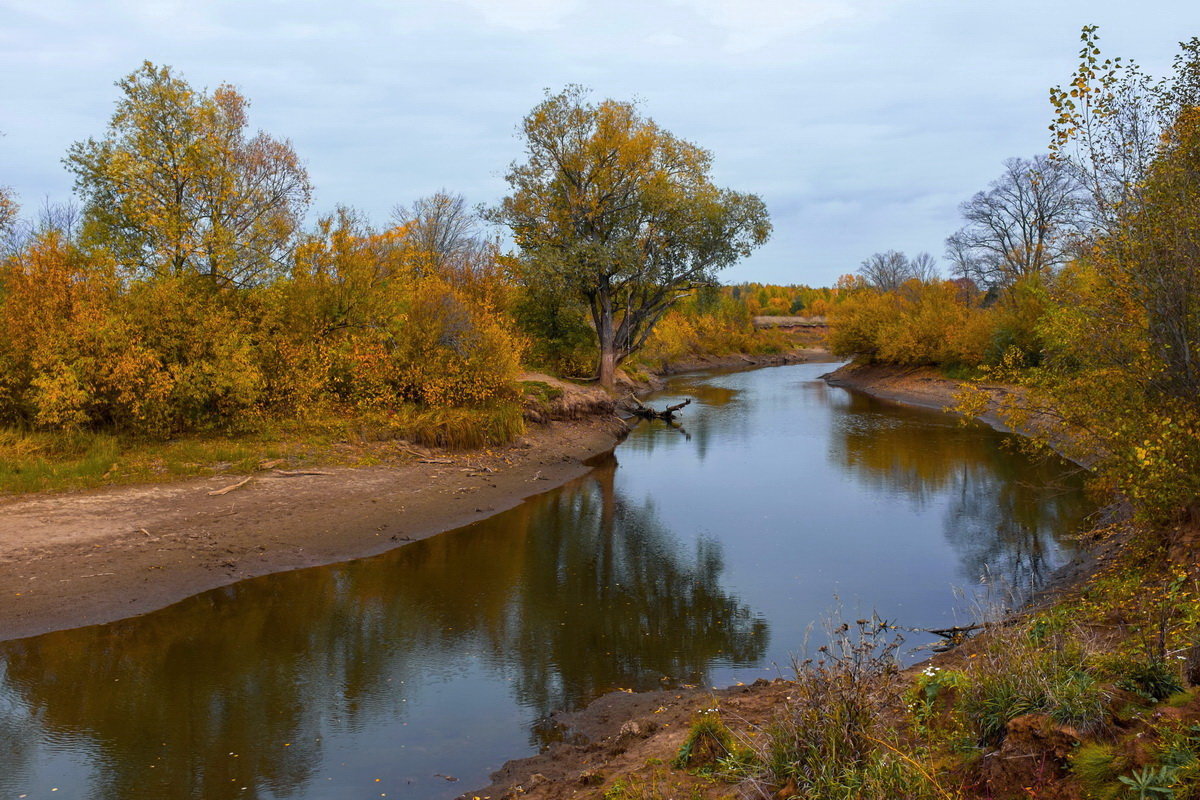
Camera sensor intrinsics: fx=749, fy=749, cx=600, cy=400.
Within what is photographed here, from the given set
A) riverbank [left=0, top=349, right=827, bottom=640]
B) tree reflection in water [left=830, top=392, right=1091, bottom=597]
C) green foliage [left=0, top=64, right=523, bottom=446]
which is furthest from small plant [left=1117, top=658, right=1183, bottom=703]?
green foliage [left=0, top=64, right=523, bottom=446]

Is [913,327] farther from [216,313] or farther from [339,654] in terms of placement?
[339,654]

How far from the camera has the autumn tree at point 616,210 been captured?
109 ft

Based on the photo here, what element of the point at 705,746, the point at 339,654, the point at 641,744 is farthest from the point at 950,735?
the point at 339,654

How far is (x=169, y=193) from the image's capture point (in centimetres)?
1945

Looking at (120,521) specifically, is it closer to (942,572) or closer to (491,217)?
(942,572)

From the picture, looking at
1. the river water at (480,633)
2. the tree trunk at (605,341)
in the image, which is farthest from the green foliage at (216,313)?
the tree trunk at (605,341)

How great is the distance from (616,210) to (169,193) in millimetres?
19265

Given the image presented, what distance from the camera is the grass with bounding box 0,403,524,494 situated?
15.3 metres

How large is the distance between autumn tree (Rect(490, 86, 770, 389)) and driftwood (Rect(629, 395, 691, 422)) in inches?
202

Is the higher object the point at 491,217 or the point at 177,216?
the point at 491,217

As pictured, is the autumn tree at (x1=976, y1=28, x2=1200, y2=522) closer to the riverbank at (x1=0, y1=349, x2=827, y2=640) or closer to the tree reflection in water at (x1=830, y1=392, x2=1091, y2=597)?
the tree reflection in water at (x1=830, y1=392, x2=1091, y2=597)

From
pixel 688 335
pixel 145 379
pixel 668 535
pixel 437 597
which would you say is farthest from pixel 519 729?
pixel 688 335

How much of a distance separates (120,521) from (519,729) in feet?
31.2

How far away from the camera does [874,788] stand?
4457mm
